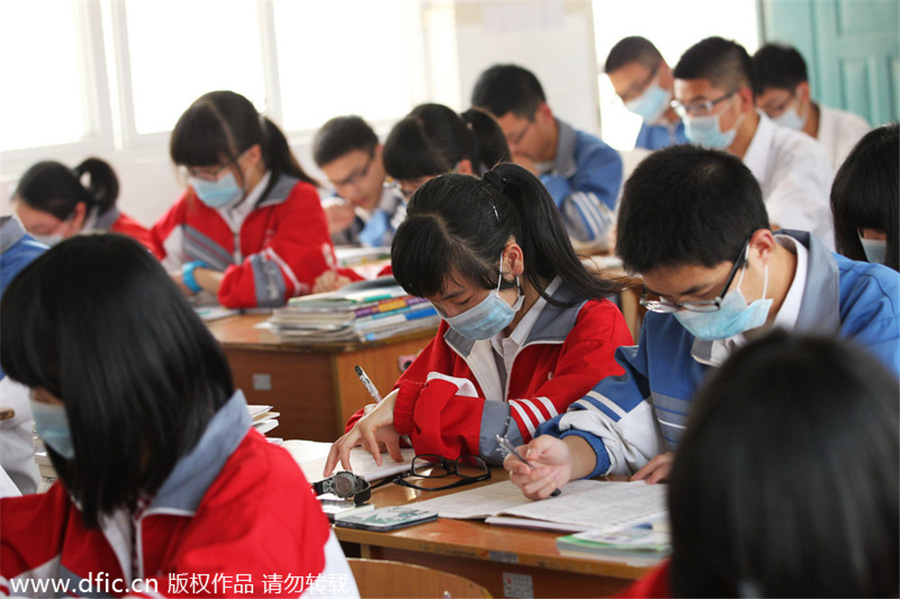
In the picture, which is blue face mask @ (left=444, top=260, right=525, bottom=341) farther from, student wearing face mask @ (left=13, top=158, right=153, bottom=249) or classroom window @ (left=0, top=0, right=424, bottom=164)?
classroom window @ (left=0, top=0, right=424, bottom=164)

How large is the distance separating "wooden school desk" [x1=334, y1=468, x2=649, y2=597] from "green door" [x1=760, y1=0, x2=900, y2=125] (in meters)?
5.60

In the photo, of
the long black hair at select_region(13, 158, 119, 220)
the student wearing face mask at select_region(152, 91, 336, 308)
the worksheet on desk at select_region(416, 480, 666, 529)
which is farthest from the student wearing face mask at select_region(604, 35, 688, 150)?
the worksheet on desk at select_region(416, 480, 666, 529)

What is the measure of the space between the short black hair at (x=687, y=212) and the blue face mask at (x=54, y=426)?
0.82 meters

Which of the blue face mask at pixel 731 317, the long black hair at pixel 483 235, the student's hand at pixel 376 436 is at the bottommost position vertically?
the student's hand at pixel 376 436

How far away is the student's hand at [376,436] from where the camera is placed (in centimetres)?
189

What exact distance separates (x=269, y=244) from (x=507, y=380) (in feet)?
6.02

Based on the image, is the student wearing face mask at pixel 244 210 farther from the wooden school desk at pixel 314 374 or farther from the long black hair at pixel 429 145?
the long black hair at pixel 429 145

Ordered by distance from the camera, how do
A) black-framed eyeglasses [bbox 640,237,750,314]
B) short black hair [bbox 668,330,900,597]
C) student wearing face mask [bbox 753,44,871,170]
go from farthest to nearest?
student wearing face mask [bbox 753,44,871,170], black-framed eyeglasses [bbox 640,237,750,314], short black hair [bbox 668,330,900,597]

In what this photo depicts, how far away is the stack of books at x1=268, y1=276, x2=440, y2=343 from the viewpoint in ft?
9.70

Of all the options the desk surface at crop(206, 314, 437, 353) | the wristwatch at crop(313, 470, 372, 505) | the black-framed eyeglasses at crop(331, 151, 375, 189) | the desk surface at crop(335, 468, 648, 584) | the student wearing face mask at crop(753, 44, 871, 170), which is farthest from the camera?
the student wearing face mask at crop(753, 44, 871, 170)

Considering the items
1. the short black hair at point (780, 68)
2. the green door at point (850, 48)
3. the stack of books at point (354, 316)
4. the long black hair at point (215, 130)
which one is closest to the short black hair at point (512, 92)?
the long black hair at point (215, 130)

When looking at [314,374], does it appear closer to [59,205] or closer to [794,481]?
[59,205]

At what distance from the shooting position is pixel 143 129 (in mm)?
5383

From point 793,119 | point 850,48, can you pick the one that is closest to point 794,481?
point 793,119
